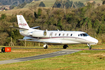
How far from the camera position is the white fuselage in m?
42.3

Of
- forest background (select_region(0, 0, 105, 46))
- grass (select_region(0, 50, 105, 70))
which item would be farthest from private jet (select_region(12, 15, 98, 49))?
forest background (select_region(0, 0, 105, 46))

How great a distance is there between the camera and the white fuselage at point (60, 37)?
42294 mm

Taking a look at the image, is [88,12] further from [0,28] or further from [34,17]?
[0,28]

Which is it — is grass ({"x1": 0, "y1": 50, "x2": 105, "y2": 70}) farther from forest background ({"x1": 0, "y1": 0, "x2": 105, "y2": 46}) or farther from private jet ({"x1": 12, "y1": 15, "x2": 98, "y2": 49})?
forest background ({"x1": 0, "y1": 0, "x2": 105, "y2": 46})

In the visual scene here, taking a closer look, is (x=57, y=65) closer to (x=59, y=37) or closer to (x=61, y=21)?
(x=59, y=37)

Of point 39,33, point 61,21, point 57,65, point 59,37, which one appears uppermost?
point 61,21

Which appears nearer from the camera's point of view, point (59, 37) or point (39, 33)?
point (59, 37)

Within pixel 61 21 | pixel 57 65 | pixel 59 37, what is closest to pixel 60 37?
pixel 59 37

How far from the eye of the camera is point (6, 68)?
2084 centimetres

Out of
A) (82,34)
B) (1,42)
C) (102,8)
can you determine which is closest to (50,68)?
(82,34)

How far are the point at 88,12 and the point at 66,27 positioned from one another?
2759 centimetres

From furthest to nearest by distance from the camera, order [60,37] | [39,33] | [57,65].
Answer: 1. [39,33]
2. [60,37]
3. [57,65]

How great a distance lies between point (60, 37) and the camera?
4428cm

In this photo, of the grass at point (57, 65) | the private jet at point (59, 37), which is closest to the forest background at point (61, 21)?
the private jet at point (59, 37)
